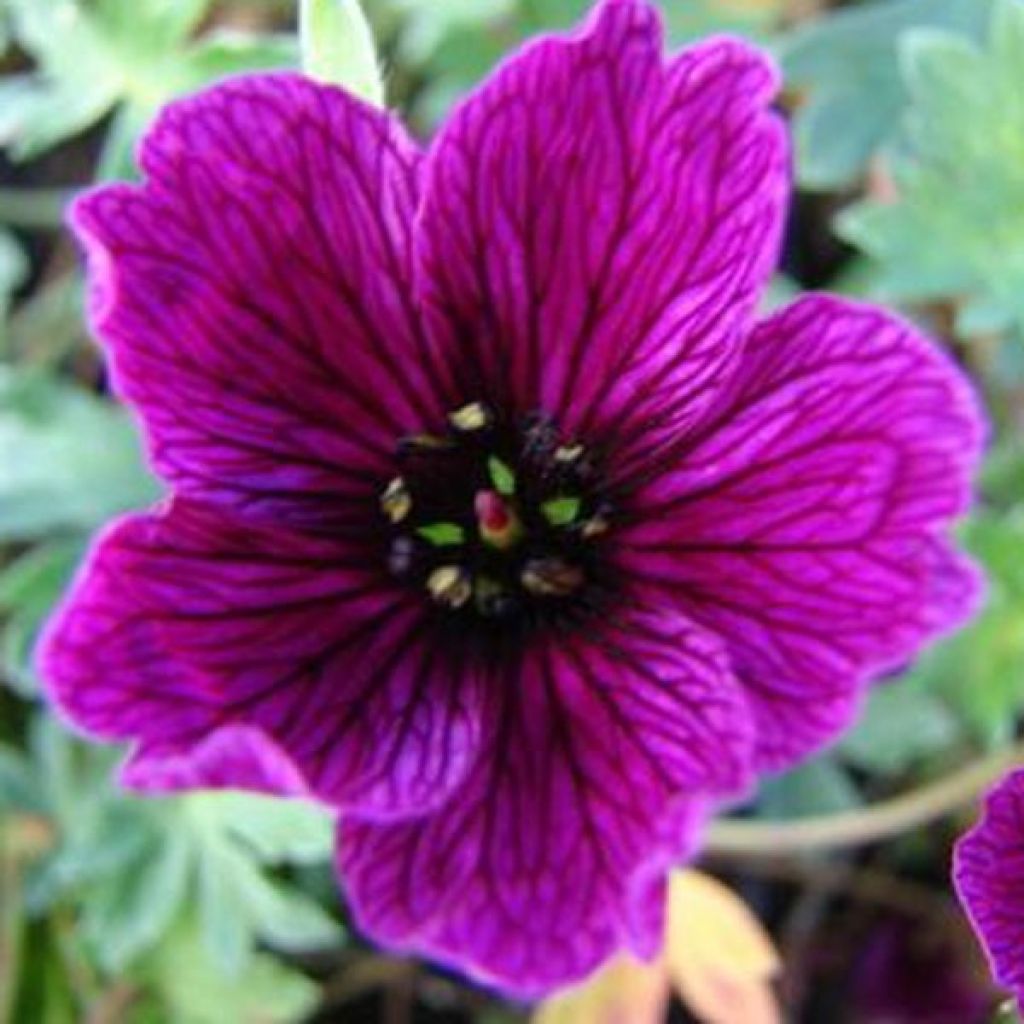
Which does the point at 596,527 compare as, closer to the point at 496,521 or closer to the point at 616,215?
the point at 496,521

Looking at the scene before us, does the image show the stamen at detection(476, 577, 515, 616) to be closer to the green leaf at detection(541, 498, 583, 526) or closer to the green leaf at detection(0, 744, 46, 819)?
the green leaf at detection(541, 498, 583, 526)

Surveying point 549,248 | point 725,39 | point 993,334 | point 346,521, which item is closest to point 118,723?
point 346,521

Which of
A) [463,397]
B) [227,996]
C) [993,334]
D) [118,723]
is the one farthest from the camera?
[993,334]

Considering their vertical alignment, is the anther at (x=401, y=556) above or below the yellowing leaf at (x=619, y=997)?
above

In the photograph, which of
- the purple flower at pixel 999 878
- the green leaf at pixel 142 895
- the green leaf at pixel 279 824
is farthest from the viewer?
the green leaf at pixel 142 895

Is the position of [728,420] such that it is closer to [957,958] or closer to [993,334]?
[993,334]

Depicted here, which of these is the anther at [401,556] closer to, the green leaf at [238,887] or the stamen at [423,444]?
the stamen at [423,444]

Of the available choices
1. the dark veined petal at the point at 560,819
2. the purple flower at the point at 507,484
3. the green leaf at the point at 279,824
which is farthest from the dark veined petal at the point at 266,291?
the green leaf at the point at 279,824

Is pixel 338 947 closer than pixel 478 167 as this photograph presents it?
No
